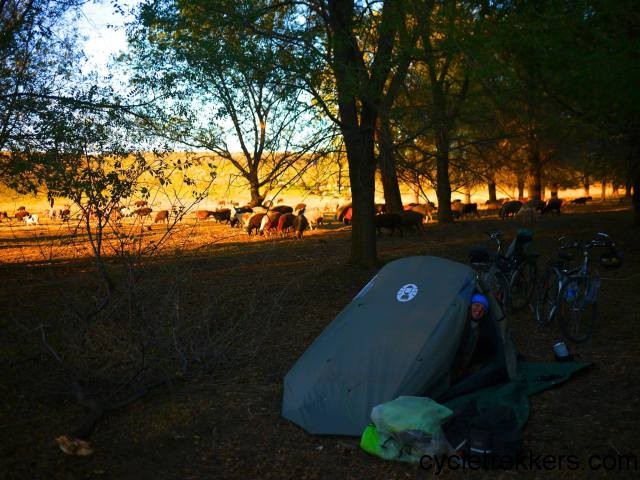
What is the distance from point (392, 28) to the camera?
11070 mm

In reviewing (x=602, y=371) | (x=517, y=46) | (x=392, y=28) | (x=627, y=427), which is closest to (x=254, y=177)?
(x=392, y=28)

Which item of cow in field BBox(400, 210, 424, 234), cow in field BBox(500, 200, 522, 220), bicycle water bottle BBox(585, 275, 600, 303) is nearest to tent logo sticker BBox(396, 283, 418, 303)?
bicycle water bottle BBox(585, 275, 600, 303)

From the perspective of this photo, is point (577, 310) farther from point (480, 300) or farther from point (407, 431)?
point (407, 431)

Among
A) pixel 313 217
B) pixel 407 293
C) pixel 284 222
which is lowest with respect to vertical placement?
pixel 407 293

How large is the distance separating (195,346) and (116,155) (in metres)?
4.24

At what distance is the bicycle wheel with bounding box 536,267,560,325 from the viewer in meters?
8.11

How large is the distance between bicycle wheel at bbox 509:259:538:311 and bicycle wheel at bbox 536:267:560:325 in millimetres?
585

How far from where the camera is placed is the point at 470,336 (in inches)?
235

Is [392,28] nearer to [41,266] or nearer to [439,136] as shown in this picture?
[439,136]

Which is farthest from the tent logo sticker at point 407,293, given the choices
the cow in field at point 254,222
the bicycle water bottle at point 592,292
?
the cow in field at point 254,222

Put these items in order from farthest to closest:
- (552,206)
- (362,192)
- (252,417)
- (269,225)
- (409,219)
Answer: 1. (552,206)
2. (269,225)
3. (409,219)
4. (362,192)
5. (252,417)

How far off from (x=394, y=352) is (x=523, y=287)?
4438mm

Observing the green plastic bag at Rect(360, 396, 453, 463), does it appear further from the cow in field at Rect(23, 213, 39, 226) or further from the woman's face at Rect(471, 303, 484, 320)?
the cow in field at Rect(23, 213, 39, 226)

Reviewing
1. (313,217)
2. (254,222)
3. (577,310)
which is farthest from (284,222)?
(577,310)
